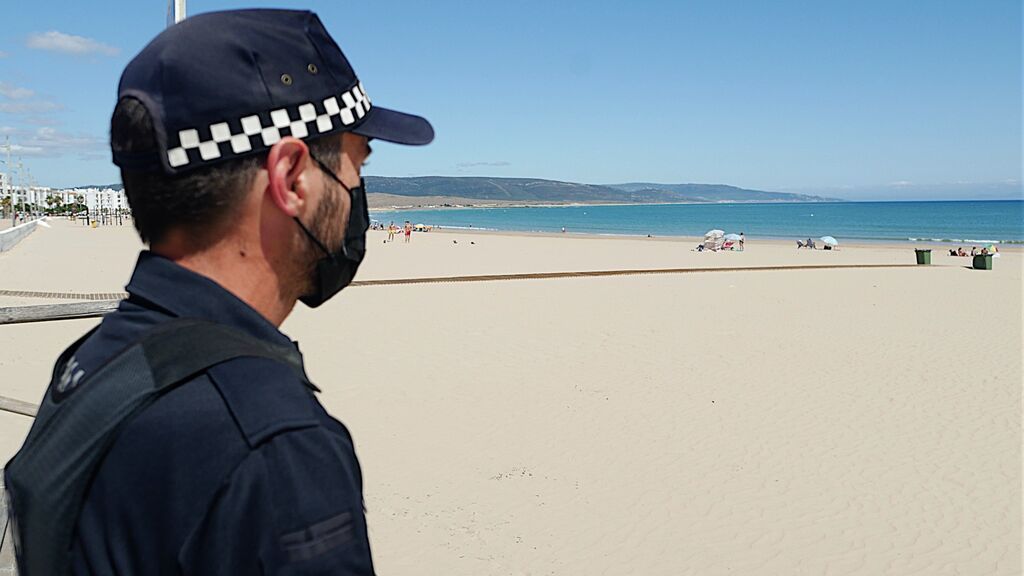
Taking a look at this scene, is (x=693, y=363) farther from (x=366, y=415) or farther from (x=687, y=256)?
(x=687, y=256)

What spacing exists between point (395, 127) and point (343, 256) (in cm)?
25

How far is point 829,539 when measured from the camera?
573cm

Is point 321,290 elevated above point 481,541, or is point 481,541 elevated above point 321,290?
point 321,290

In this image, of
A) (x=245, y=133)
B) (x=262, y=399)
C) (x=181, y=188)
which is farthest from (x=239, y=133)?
(x=262, y=399)

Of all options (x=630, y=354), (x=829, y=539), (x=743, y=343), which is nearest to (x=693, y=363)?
(x=630, y=354)

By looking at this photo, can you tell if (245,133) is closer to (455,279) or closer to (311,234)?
(311,234)

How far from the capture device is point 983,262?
2656cm

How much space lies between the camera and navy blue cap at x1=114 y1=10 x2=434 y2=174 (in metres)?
1.07

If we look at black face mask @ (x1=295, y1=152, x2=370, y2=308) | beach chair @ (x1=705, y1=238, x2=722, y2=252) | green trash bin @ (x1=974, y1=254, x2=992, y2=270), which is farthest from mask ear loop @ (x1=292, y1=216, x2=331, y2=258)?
beach chair @ (x1=705, y1=238, x2=722, y2=252)

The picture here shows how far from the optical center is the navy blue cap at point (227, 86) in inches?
42.2

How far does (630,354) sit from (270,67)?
10.7 metres

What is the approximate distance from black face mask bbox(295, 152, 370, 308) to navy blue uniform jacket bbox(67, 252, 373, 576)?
11.6 inches

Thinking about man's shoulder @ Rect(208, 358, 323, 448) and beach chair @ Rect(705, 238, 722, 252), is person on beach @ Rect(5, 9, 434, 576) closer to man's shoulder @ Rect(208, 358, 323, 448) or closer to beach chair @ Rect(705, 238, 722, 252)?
man's shoulder @ Rect(208, 358, 323, 448)

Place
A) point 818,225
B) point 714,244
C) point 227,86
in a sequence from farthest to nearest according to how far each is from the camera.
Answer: point 818,225, point 714,244, point 227,86
